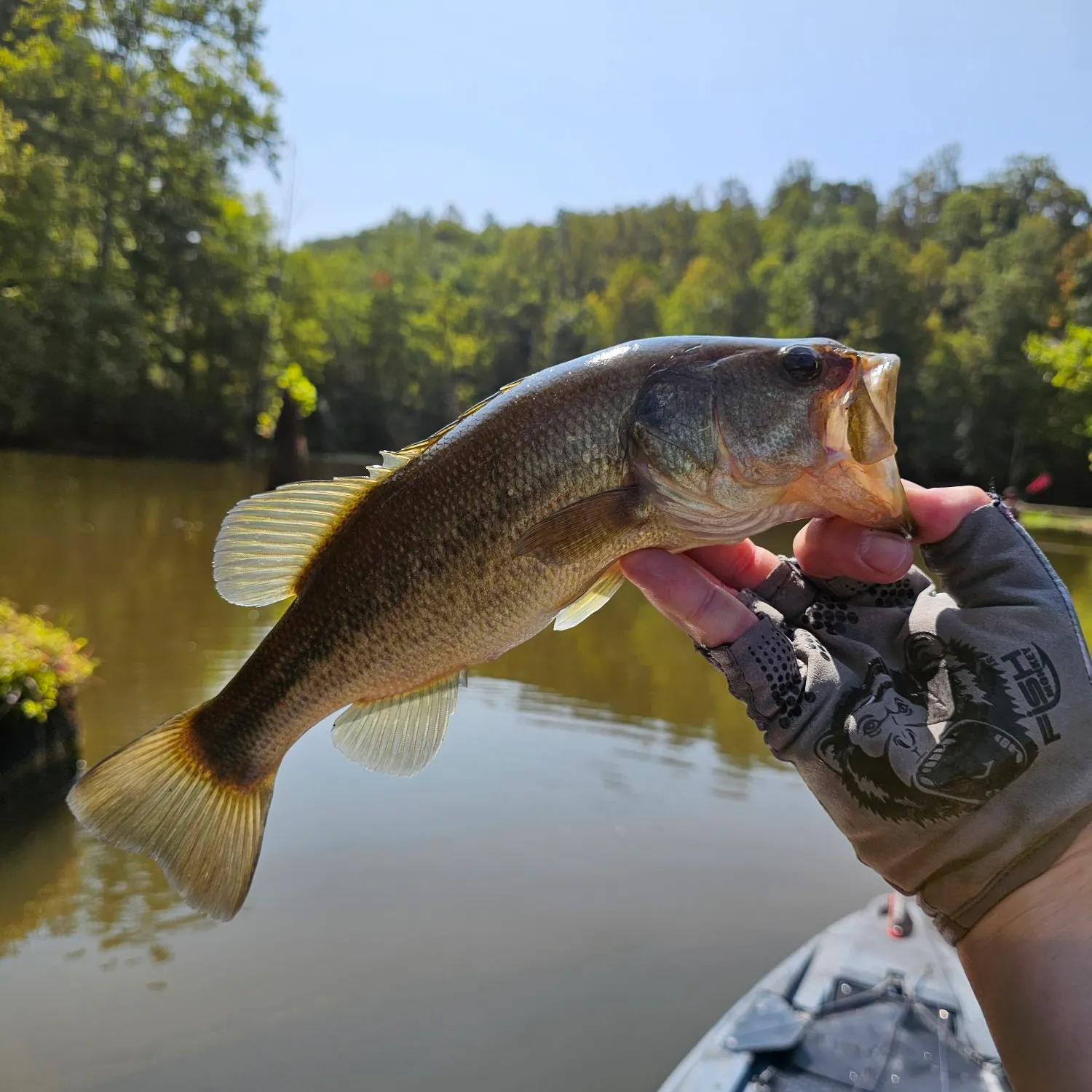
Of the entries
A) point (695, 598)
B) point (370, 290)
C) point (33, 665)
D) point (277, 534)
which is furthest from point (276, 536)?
point (370, 290)

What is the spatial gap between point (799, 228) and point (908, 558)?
7181cm

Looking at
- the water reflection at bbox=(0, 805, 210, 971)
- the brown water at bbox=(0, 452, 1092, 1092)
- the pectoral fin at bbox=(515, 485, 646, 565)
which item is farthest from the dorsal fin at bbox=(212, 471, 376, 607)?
the water reflection at bbox=(0, 805, 210, 971)

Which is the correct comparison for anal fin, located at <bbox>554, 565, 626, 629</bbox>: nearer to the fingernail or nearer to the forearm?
the fingernail

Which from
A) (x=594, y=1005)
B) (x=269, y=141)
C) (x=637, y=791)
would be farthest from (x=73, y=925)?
(x=269, y=141)

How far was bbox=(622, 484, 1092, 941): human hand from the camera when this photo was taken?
1.67m

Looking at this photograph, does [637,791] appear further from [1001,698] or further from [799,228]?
[799,228]

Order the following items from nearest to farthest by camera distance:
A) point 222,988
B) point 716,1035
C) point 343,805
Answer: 1. point 716,1035
2. point 222,988
3. point 343,805

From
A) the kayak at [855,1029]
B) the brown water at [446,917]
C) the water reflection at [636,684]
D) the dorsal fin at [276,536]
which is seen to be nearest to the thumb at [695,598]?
the dorsal fin at [276,536]

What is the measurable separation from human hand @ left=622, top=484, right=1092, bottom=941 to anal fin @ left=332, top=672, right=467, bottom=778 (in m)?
0.61

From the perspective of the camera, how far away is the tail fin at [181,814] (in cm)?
202

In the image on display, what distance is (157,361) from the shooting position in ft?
119

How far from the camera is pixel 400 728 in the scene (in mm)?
2150

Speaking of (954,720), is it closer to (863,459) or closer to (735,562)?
(863,459)

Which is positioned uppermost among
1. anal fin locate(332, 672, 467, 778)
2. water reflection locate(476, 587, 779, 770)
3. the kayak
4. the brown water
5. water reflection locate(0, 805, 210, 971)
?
anal fin locate(332, 672, 467, 778)
